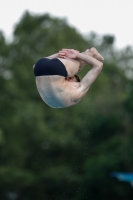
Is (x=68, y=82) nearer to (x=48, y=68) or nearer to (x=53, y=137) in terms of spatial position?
(x=48, y=68)

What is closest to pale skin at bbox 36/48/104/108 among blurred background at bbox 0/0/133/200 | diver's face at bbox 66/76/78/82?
diver's face at bbox 66/76/78/82

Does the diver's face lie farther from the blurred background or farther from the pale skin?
the blurred background

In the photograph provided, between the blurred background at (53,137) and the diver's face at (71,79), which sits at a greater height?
the diver's face at (71,79)

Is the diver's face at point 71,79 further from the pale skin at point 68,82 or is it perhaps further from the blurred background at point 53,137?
the blurred background at point 53,137

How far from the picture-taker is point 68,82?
7.99 m

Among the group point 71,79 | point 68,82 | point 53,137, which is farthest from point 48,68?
point 53,137

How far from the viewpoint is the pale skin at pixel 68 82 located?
775 centimetres

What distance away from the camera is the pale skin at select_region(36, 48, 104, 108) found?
7.75m

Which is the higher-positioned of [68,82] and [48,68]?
[48,68]

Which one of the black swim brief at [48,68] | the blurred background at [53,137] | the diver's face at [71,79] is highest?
the black swim brief at [48,68]

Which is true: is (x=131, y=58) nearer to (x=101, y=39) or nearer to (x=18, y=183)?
(x=101, y=39)

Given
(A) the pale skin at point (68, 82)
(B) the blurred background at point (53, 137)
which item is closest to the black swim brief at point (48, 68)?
(A) the pale skin at point (68, 82)

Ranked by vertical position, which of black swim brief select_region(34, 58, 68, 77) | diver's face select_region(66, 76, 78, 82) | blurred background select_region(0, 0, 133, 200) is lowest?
blurred background select_region(0, 0, 133, 200)

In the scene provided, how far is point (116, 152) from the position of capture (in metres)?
32.4
